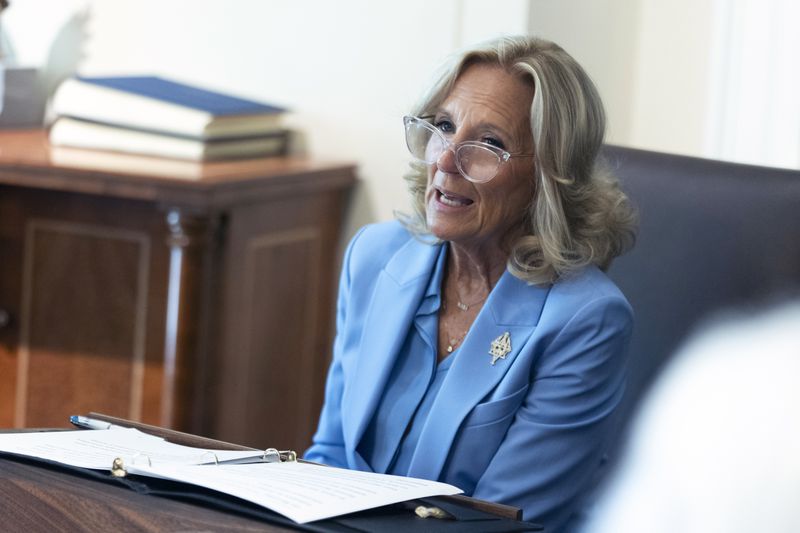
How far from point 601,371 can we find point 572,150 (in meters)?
0.33

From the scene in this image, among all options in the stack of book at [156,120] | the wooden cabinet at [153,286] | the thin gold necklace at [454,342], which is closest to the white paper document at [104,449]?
the thin gold necklace at [454,342]

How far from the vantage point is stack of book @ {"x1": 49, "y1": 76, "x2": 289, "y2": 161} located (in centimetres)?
282

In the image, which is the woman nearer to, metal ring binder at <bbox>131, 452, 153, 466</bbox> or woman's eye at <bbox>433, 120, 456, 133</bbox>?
woman's eye at <bbox>433, 120, 456, 133</bbox>

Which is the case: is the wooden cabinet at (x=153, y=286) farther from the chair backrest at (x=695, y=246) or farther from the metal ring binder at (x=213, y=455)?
the metal ring binder at (x=213, y=455)

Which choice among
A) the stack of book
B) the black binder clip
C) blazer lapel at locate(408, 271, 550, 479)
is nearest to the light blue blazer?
blazer lapel at locate(408, 271, 550, 479)

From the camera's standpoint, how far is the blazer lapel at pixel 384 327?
190 centimetres

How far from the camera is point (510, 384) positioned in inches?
69.9

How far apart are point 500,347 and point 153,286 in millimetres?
1127

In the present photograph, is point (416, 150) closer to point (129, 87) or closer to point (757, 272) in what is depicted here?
point (757, 272)

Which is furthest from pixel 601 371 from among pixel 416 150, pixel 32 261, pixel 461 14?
pixel 32 261

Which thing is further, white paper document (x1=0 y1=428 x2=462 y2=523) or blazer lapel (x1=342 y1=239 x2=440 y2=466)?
blazer lapel (x1=342 y1=239 x2=440 y2=466)

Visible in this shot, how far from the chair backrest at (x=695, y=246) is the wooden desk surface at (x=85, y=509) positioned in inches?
36.7

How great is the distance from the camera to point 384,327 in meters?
1.95

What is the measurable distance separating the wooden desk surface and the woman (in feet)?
2.20
